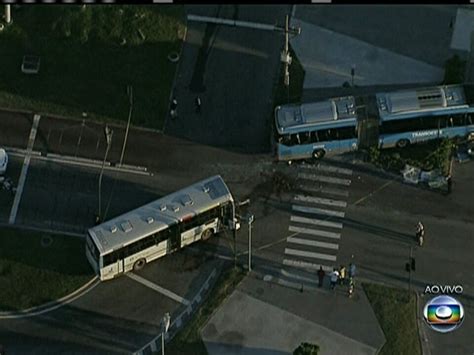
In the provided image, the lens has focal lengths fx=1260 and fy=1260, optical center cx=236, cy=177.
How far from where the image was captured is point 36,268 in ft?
291

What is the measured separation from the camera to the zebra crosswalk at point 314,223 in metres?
89.4

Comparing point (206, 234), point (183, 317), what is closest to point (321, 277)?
point (206, 234)

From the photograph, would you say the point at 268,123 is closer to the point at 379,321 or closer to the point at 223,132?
the point at 223,132

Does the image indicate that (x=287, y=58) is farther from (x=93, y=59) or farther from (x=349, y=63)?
(x=93, y=59)

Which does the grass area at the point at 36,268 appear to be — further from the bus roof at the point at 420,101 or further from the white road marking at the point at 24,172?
the bus roof at the point at 420,101

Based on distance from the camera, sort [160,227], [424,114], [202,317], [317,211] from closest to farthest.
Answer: [202,317] → [160,227] → [317,211] → [424,114]

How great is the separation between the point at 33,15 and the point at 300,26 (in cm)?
2174

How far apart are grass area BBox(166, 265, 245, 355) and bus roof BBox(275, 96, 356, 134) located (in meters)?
11.7

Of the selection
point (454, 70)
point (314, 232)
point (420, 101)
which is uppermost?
point (454, 70)

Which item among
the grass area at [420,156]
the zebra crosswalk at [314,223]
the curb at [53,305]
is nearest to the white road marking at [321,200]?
the zebra crosswalk at [314,223]

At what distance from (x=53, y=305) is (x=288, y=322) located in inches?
640

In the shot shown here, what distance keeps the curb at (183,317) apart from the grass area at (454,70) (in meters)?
24.6

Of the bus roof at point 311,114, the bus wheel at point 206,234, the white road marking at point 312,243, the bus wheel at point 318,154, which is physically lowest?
the bus wheel at point 206,234

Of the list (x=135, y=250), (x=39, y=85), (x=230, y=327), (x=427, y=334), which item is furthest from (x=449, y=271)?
(x=39, y=85)
